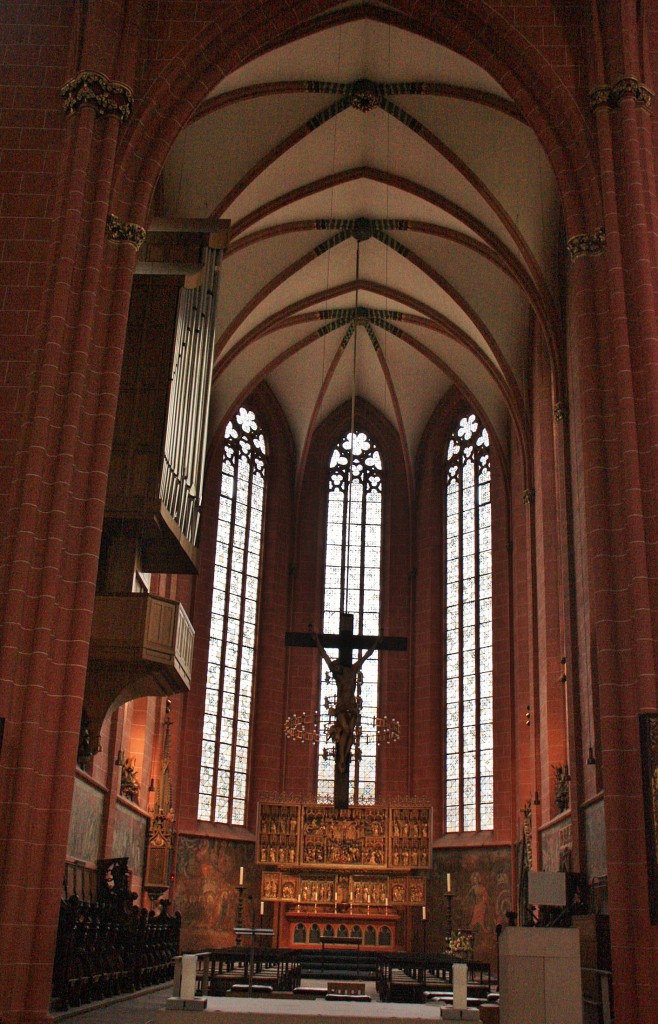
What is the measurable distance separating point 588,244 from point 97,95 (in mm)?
6135

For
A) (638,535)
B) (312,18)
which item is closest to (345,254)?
(312,18)

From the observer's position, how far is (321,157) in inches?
792

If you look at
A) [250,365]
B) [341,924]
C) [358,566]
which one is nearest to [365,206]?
[250,365]

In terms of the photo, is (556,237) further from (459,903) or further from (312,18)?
Result: (459,903)

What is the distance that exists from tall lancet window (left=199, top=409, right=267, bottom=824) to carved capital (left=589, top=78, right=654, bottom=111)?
567 inches

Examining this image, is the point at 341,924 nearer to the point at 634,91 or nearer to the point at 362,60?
the point at 634,91

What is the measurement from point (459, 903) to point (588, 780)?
7823mm

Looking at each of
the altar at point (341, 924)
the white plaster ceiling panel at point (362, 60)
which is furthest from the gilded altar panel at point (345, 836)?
the white plaster ceiling panel at point (362, 60)

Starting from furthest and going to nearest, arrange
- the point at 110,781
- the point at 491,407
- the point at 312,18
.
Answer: the point at 491,407, the point at 110,781, the point at 312,18

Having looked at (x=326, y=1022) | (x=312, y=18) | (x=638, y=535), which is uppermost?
Answer: (x=312, y=18)

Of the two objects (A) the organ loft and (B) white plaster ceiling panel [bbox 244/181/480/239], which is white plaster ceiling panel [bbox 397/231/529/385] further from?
(B) white plaster ceiling panel [bbox 244/181/480/239]

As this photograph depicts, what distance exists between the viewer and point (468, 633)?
82.1 ft

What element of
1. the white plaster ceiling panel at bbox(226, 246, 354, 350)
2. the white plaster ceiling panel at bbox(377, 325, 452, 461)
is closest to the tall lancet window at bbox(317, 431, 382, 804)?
the white plaster ceiling panel at bbox(377, 325, 452, 461)

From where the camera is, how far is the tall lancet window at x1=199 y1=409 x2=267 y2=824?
2411 centimetres
